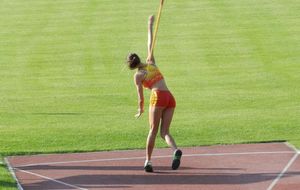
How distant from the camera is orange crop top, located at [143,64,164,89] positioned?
44.3ft

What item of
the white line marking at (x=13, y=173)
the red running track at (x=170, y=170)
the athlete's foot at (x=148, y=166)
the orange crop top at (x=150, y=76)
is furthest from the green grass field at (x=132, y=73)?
the orange crop top at (x=150, y=76)

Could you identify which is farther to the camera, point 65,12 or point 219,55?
point 65,12

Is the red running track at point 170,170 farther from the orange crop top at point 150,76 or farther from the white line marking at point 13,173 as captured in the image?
the orange crop top at point 150,76

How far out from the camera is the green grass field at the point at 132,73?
1708 centimetres

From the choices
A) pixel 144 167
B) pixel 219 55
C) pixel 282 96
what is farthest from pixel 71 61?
pixel 144 167

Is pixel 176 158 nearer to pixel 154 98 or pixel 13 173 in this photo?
pixel 154 98

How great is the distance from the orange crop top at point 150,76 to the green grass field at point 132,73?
2.64m

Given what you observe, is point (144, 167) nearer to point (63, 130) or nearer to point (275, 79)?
point (63, 130)

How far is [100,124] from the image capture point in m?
18.3

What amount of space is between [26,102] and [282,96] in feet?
22.3

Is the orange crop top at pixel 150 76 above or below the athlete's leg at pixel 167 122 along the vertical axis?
above

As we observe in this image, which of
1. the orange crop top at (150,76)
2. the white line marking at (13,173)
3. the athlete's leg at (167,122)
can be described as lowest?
the white line marking at (13,173)

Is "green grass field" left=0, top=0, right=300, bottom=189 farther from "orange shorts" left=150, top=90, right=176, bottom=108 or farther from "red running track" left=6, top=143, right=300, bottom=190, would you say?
"orange shorts" left=150, top=90, right=176, bottom=108

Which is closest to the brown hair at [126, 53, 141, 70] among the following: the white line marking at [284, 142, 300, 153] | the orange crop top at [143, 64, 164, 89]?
the orange crop top at [143, 64, 164, 89]
